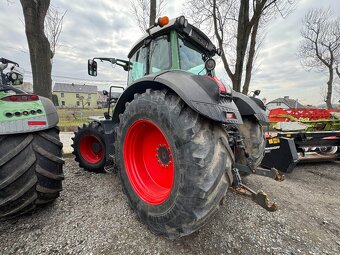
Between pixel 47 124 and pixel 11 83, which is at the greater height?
pixel 11 83

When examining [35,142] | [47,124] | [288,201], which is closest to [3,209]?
[35,142]

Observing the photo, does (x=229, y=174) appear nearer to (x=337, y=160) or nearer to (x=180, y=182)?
(x=180, y=182)

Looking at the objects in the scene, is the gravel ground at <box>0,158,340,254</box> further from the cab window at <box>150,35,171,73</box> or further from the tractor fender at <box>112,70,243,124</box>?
the cab window at <box>150,35,171,73</box>

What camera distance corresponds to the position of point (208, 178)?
137 centimetres

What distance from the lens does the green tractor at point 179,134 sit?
1.41m

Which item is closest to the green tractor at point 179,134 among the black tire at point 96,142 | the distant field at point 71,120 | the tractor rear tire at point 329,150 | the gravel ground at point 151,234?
the gravel ground at point 151,234

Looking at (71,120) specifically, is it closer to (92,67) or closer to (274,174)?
(92,67)

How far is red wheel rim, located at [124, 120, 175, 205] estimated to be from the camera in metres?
1.95

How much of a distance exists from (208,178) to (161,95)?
30.8 inches

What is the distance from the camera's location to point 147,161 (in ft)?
7.16

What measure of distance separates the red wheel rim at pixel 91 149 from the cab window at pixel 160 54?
1765mm

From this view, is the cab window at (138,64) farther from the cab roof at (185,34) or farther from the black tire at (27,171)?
the black tire at (27,171)

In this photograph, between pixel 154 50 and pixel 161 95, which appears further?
pixel 154 50

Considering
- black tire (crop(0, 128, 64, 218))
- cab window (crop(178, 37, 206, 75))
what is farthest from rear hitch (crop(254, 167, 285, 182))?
black tire (crop(0, 128, 64, 218))
